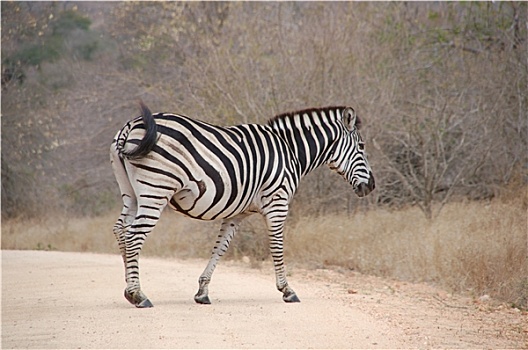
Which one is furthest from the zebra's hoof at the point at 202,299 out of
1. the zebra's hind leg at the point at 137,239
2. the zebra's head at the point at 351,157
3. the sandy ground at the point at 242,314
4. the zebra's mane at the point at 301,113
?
the zebra's head at the point at 351,157

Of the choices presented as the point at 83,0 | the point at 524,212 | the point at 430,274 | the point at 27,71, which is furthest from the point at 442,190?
the point at 83,0

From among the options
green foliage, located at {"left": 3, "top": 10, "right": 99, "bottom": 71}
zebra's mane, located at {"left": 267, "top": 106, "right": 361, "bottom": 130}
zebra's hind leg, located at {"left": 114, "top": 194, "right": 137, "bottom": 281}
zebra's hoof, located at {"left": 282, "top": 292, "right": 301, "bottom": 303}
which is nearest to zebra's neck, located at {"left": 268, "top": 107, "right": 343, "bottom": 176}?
zebra's mane, located at {"left": 267, "top": 106, "right": 361, "bottom": 130}

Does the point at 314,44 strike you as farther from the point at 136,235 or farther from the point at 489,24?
the point at 136,235

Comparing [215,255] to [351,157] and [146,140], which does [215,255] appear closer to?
[146,140]

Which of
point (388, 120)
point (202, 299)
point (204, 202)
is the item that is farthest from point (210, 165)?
point (388, 120)

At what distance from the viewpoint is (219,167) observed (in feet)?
28.5

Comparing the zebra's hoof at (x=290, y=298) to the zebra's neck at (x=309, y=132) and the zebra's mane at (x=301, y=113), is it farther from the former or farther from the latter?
the zebra's mane at (x=301, y=113)

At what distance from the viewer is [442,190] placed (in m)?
17.3

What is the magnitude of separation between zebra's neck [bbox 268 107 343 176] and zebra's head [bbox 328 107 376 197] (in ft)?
0.32

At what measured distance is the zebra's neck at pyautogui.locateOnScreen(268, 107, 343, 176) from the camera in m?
9.76

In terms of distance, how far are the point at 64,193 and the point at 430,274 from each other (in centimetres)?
1688

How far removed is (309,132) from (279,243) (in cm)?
140

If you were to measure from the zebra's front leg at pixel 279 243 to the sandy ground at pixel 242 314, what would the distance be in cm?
13

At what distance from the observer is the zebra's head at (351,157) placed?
33.0 feet
